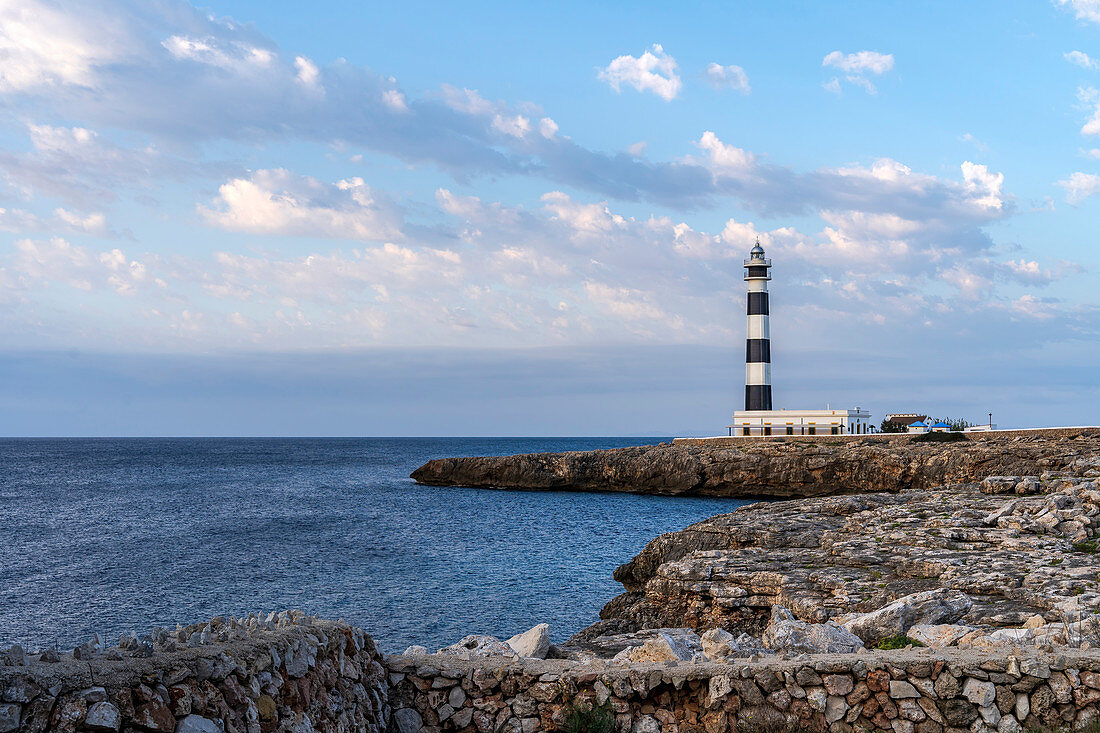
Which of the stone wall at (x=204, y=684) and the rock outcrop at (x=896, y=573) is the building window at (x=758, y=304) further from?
the stone wall at (x=204, y=684)

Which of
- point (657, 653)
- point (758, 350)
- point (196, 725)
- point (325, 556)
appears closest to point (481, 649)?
point (657, 653)

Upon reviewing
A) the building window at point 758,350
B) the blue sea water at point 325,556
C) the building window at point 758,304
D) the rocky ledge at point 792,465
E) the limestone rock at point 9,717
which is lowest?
the blue sea water at point 325,556

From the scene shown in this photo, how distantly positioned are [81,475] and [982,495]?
83.6 m

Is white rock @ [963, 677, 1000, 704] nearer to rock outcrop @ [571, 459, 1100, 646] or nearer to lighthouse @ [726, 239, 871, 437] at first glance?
rock outcrop @ [571, 459, 1100, 646]

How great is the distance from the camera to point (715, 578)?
16.2 m

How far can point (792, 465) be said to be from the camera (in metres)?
56.3

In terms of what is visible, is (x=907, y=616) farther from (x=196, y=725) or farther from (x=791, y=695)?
(x=196, y=725)

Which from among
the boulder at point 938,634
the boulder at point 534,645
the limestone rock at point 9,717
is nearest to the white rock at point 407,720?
the boulder at point 534,645

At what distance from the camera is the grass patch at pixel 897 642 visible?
1025 cm

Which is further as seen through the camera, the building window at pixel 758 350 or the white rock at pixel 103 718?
the building window at pixel 758 350

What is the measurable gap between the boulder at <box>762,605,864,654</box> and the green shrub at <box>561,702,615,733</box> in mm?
2233

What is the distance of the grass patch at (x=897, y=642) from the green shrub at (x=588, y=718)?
4.50m

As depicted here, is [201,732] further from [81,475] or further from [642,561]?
[81,475]

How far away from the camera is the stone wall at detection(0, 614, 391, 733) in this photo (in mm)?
5012
